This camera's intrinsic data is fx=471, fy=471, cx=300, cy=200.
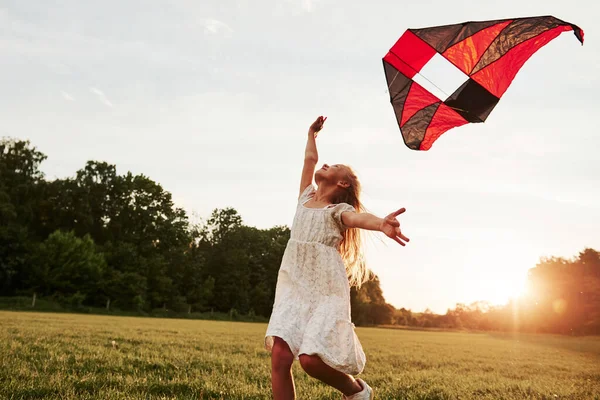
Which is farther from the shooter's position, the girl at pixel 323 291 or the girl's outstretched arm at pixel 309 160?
the girl's outstretched arm at pixel 309 160

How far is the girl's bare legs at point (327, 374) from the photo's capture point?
331 cm

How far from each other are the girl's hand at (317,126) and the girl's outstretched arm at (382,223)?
132 centimetres

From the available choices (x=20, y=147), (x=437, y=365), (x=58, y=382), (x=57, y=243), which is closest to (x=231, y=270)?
(x=57, y=243)

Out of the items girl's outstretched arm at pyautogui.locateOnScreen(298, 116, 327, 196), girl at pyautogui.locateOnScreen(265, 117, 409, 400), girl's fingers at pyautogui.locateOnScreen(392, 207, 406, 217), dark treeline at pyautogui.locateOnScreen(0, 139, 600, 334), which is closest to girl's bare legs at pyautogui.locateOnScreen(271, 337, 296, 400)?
girl at pyautogui.locateOnScreen(265, 117, 409, 400)

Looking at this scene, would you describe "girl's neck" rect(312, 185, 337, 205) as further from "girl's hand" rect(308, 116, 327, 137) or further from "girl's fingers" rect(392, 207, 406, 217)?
"girl's fingers" rect(392, 207, 406, 217)

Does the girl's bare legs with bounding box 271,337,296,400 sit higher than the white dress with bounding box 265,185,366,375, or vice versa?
the white dress with bounding box 265,185,366,375

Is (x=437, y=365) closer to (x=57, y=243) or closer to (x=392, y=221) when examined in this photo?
(x=392, y=221)

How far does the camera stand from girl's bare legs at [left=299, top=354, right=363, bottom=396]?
331cm

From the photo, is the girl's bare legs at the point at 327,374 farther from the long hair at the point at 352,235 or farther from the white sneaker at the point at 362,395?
the long hair at the point at 352,235

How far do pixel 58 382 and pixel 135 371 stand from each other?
112 cm

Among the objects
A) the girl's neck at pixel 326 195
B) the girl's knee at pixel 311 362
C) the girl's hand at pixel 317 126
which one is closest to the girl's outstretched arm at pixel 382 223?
the girl's neck at pixel 326 195

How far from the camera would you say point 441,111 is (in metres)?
5.01

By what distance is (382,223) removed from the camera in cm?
322

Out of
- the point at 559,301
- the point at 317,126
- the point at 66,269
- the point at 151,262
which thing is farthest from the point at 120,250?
the point at 317,126
